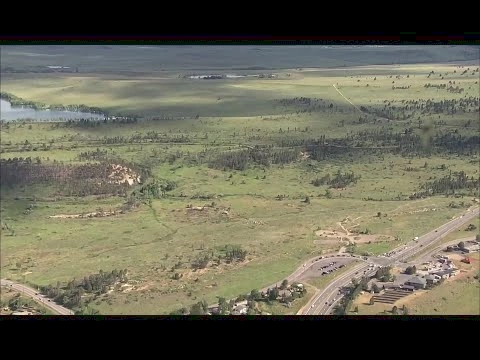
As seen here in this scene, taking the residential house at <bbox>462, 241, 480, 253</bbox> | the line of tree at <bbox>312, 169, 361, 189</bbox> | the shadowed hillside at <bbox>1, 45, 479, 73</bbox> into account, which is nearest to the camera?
the residential house at <bbox>462, 241, 480, 253</bbox>

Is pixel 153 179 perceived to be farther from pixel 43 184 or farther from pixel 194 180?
pixel 43 184

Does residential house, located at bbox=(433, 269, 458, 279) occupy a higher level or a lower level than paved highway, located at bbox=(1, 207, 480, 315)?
higher

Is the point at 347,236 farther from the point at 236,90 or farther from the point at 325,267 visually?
the point at 236,90

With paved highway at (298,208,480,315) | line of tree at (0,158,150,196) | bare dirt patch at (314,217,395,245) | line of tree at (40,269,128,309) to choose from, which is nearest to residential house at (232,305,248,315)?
paved highway at (298,208,480,315)

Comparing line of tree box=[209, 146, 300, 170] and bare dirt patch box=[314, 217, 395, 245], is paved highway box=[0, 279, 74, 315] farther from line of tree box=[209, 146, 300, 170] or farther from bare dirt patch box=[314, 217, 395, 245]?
line of tree box=[209, 146, 300, 170]

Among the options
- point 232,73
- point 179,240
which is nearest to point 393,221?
point 179,240

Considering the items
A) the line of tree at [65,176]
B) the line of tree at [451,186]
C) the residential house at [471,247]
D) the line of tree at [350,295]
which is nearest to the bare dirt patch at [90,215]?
the line of tree at [65,176]

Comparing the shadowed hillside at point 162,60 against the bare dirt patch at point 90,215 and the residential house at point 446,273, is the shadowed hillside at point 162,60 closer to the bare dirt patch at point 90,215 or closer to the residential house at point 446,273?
the bare dirt patch at point 90,215

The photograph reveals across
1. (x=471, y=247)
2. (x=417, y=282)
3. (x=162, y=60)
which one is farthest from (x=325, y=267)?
(x=162, y=60)
